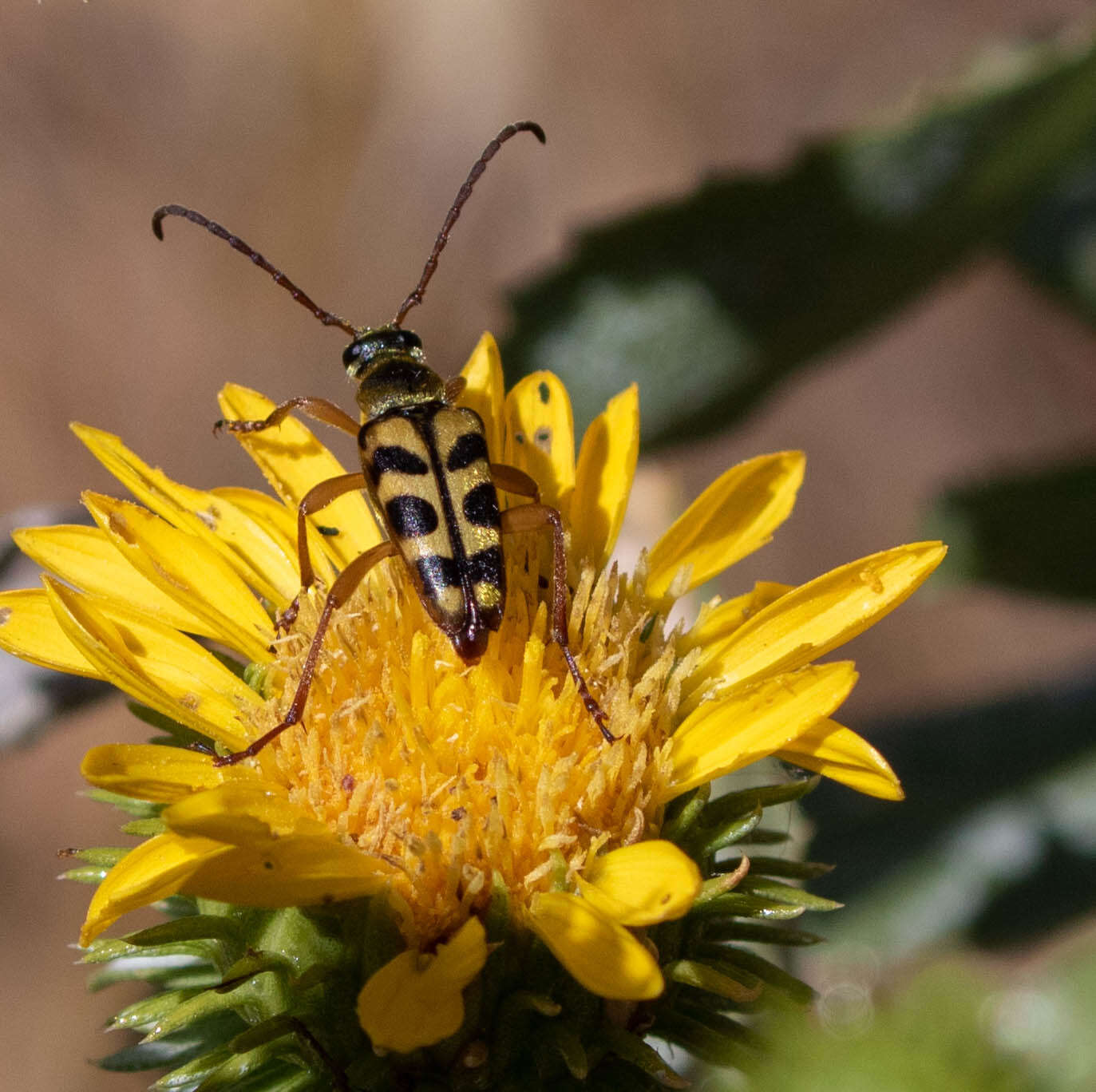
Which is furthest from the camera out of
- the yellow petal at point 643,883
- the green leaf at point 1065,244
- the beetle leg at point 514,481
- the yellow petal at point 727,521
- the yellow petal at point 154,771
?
the green leaf at point 1065,244

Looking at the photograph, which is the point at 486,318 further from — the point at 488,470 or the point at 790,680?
the point at 790,680

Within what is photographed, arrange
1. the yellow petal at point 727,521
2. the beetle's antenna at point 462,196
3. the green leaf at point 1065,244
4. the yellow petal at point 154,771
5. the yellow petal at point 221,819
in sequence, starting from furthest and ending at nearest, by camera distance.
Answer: the green leaf at point 1065,244, the beetle's antenna at point 462,196, the yellow petal at point 727,521, the yellow petal at point 154,771, the yellow petal at point 221,819

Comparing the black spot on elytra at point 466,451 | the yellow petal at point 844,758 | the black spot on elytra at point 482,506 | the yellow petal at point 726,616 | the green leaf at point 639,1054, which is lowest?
the green leaf at point 639,1054

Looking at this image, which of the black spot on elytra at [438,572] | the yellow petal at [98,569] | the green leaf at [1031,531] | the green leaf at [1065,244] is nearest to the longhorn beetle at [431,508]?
the black spot on elytra at [438,572]

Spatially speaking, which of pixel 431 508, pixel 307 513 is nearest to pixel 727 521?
pixel 431 508

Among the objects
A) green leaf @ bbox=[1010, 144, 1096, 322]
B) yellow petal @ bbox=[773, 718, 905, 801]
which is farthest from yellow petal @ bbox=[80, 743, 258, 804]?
green leaf @ bbox=[1010, 144, 1096, 322]

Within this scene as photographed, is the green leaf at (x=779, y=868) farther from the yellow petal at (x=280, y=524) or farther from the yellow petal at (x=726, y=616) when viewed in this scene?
the yellow petal at (x=280, y=524)

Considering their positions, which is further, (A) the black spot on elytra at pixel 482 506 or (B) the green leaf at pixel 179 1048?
(A) the black spot on elytra at pixel 482 506
